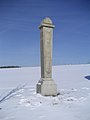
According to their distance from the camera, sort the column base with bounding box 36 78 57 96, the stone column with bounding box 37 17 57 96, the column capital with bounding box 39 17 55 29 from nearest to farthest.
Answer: the column base with bounding box 36 78 57 96, the stone column with bounding box 37 17 57 96, the column capital with bounding box 39 17 55 29

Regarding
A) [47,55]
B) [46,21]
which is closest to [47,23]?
[46,21]

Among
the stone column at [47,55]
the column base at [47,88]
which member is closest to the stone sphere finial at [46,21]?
the stone column at [47,55]

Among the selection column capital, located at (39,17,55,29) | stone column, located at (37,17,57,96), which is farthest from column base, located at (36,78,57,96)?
column capital, located at (39,17,55,29)

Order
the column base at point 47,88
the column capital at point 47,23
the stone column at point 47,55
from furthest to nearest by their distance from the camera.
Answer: the column capital at point 47,23, the stone column at point 47,55, the column base at point 47,88

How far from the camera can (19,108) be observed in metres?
5.30

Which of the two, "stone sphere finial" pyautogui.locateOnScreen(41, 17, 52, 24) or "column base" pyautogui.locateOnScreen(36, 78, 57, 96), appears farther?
"stone sphere finial" pyautogui.locateOnScreen(41, 17, 52, 24)

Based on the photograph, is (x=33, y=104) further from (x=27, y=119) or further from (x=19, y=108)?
(x=27, y=119)

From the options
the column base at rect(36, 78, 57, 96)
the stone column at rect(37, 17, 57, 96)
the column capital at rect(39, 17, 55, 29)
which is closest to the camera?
the column base at rect(36, 78, 57, 96)

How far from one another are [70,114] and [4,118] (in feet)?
4.83

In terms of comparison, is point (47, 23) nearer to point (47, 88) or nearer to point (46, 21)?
point (46, 21)

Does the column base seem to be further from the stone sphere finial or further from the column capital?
the stone sphere finial

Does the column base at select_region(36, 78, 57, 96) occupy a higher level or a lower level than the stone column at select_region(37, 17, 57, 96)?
lower

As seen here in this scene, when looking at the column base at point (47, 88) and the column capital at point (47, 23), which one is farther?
the column capital at point (47, 23)

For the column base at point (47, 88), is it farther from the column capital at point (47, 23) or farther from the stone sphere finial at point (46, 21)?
the stone sphere finial at point (46, 21)
